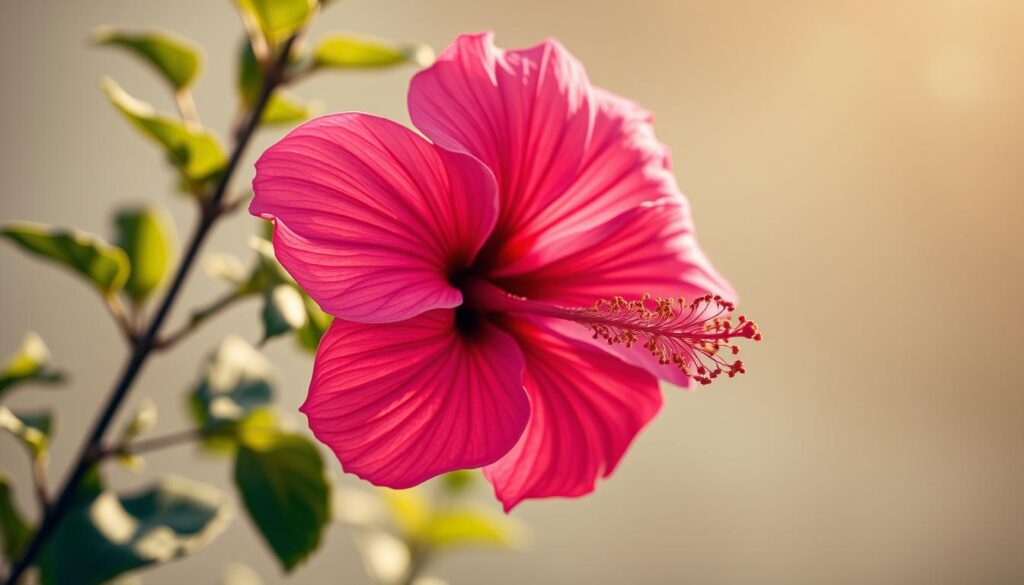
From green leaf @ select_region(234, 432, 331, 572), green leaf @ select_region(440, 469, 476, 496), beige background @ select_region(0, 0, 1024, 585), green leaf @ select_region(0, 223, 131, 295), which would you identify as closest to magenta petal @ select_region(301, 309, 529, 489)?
green leaf @ select_region(234, 432, 331, 572)

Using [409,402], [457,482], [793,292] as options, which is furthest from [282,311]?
[793,292]

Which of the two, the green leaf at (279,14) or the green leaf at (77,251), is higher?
the green leaf at (279,14)

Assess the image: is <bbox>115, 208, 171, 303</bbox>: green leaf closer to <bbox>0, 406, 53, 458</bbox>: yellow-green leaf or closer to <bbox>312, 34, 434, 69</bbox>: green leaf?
<bbox>0, 406, 53, 458</bbox>: yellow-green leaf

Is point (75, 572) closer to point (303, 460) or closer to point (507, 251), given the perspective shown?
Result: point (303, 460)

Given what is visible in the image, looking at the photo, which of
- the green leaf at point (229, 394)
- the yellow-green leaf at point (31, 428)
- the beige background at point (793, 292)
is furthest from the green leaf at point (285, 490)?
the beige background at point (793, 292)

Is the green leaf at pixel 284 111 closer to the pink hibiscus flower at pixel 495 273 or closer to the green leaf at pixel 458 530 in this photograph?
the pink hibiscus flower at pixel 495 273

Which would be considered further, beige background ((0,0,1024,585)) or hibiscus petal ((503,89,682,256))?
beige background ((0,0,1024,585))
